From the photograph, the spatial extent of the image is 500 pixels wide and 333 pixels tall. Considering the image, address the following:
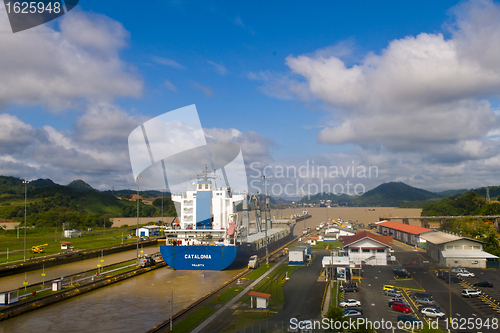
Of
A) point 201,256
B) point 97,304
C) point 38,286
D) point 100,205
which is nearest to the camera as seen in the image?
point 97,304

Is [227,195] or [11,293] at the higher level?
[227,195]

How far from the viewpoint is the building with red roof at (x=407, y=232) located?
4403 centimetres

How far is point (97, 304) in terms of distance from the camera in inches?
842

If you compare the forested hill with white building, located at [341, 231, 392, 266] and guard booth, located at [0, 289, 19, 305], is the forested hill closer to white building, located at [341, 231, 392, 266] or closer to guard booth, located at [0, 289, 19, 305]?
white building, located at [341, 231, 392, 266]

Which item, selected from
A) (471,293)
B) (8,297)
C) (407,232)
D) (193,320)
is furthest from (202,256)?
(407,232)

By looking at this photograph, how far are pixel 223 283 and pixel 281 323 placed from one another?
10728mm

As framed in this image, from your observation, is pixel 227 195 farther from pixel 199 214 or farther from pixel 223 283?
pixel 223 283

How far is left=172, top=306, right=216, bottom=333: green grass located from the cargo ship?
1047 centimetres

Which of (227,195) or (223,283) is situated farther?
(227,195)

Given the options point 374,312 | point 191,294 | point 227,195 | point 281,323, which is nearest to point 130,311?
point 191,294

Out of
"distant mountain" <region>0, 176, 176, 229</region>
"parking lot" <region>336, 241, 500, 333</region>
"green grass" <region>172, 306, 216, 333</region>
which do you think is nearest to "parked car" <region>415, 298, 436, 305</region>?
"parking lot" <region>336, 241, 500, 333</region>

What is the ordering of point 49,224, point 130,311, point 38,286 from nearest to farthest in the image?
point 130,311 < point 38,286 < point 49,224

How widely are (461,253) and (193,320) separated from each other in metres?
27.3

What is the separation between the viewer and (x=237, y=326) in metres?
15.7
